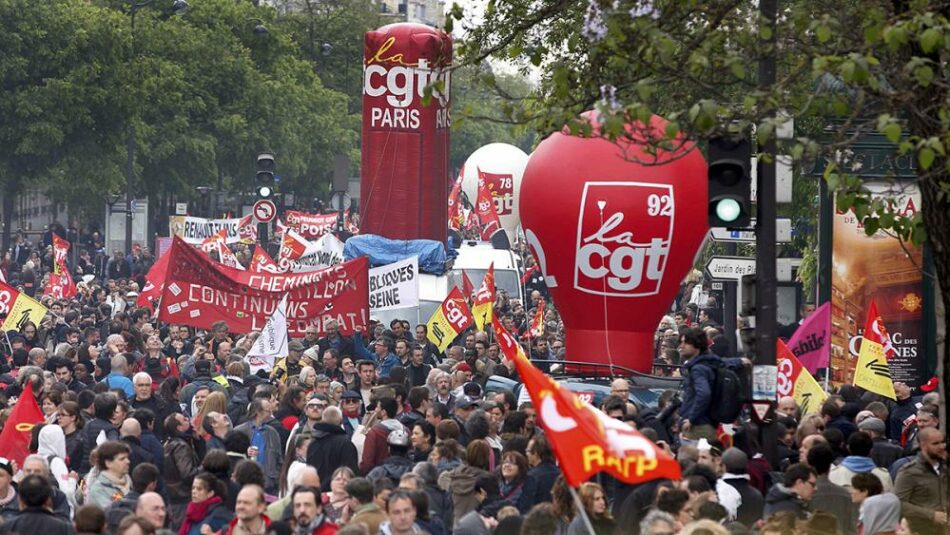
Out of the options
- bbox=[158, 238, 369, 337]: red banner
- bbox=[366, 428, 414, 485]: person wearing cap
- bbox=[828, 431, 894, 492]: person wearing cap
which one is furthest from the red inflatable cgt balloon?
bbox=[828, 431, 894, 492]: person wearing cap

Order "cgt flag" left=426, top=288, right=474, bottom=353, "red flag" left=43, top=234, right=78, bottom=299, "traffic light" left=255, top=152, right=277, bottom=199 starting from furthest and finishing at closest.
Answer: "red flag" left=43, top=234, right=78, bottom=299
"traffic light" left=255, top=152, right=277, bottom=199
"cgt flag" left=426, top=288, right=474, bottom=353

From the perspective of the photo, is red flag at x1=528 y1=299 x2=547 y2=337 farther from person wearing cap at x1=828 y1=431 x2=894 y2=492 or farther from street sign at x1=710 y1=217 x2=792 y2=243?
person wearing cap at x1=828 y1=431 x2=894 y2=492

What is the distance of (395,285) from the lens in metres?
27.1

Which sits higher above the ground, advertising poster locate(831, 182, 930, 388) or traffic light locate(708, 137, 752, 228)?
traffic light locate(708, 137, 752, 228)

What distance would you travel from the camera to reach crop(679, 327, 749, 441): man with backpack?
44.9 ft

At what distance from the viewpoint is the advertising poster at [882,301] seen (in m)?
22.1

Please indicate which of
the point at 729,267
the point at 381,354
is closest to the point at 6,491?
the point at 381,354

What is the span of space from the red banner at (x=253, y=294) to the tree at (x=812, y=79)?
10.8 metres

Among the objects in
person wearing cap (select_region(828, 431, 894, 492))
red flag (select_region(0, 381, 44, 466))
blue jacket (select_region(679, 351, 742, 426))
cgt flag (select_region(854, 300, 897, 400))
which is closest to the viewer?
person wearing cap (select_region(828, 431, 894, 492))

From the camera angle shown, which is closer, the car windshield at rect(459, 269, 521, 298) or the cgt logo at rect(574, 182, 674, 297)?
the cgt logo at rect(574, 182, 674, 297)

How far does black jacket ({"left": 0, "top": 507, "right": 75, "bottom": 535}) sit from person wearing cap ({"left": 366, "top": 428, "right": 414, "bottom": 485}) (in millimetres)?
2367

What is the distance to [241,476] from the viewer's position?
38.0ft

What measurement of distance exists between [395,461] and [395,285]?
1371cm

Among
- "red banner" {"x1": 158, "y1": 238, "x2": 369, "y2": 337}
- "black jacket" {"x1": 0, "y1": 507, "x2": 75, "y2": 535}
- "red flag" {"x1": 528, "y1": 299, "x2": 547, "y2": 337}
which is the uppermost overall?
"red banner" {"x1": 158, "y1": 238, "x2": 369, "y2": 337}
